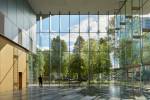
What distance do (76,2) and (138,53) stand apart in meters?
14.6

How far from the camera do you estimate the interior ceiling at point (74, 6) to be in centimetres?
4051

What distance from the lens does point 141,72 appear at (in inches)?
1083

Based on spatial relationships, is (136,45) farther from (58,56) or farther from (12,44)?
(58,56)

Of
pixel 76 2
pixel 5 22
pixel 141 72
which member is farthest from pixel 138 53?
pixel 76 2

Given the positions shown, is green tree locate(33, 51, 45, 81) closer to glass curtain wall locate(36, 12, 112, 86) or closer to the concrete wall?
glass curtain wall locate(36, 12, 112, 86)

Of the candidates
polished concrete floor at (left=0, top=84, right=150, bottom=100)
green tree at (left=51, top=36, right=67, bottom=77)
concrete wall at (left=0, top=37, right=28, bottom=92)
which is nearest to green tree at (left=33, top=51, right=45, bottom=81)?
green tree at (left=51, top=36, right=67, bottom=77)

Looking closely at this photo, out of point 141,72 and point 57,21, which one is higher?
point 57,21

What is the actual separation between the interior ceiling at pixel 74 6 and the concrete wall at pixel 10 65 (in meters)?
6.20

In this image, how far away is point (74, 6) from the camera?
43562 millimetres

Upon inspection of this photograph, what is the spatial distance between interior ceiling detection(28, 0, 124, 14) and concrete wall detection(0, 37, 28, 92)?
20.3 feet

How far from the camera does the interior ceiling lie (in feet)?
133

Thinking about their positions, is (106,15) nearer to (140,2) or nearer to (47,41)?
(47,41)

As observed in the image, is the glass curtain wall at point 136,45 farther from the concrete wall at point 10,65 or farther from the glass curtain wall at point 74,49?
the glass curtain wall at point 74,49

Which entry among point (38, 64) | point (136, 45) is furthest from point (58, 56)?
point (136, 45)
